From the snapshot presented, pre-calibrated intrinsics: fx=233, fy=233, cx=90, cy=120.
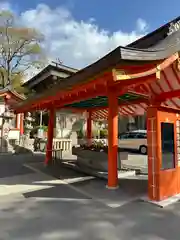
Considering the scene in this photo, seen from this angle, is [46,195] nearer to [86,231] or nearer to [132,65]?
[86,231]

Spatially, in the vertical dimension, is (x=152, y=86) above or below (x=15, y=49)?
below

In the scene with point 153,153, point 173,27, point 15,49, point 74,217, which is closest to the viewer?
point 74,217

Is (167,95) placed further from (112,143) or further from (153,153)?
(112,143)

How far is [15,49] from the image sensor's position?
925 inches

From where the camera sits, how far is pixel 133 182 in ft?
22.6

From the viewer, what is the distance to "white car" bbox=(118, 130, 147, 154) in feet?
56.0

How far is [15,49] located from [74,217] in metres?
22.5

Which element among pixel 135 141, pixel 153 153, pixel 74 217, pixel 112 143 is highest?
pixel 112 143

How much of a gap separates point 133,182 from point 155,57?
3924mm

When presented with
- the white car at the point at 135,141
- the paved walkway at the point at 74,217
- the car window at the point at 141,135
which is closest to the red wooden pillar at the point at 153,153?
the paved walkway at the point at 74,217

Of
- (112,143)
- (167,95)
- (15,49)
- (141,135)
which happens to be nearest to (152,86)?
(167,95)

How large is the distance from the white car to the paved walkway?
11592 millimetres

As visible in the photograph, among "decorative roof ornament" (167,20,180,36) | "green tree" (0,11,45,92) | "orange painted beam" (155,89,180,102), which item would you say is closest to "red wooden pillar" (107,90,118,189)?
"orange painted beam" (155,89,180,102)

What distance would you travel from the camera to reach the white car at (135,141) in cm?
1708
